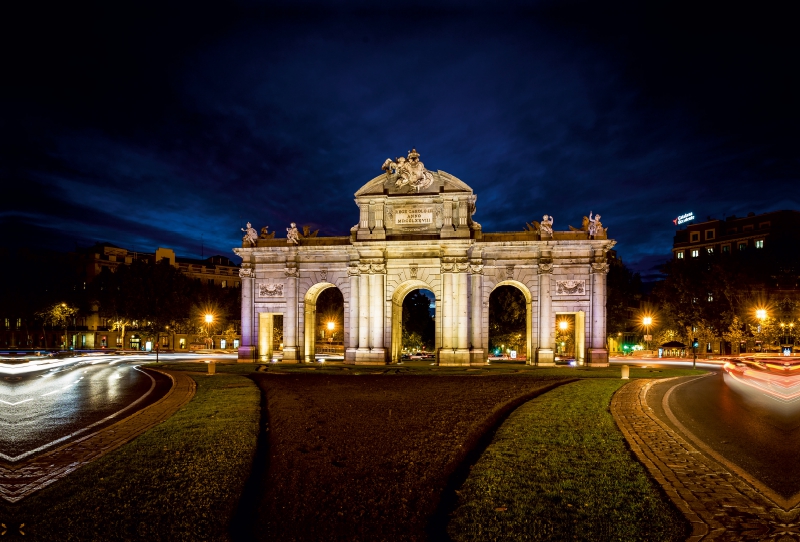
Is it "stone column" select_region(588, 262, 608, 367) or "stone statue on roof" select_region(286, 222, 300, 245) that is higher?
"stone statue on roof" select_region(286, 222, 300, 245)

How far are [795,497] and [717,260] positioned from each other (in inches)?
2762

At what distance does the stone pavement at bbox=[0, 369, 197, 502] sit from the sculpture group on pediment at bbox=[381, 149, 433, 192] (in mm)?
29093

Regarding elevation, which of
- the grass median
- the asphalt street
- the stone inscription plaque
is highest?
the stone inscription plaque

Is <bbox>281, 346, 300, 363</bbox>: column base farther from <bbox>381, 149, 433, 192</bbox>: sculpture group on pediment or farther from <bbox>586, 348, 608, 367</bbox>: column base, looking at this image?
<bbox>586, 348, 608, 367</bbox>: column base

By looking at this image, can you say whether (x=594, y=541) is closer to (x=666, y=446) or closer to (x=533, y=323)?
(x=666, y=446)

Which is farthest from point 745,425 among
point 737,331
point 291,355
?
point 737,331

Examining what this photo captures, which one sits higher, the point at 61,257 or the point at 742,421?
the point at 61,257

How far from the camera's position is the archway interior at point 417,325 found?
76262 mm

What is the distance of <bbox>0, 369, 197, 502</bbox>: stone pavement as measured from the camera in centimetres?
924

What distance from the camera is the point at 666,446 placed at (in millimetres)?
12195

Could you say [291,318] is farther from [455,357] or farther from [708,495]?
[708,495]

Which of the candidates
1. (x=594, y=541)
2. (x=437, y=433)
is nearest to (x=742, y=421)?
(x=437, y=433)

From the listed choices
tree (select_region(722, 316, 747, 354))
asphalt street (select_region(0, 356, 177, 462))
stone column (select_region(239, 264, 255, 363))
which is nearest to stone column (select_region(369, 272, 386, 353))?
stone column (select_region(239, 264, 255, 363))

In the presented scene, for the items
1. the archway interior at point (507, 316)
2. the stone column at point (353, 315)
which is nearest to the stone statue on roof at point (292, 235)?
the stone column at point (353, 315)
